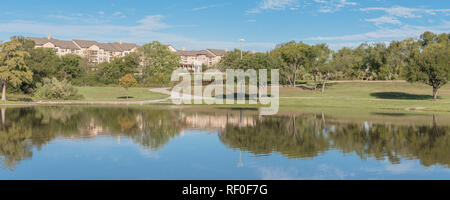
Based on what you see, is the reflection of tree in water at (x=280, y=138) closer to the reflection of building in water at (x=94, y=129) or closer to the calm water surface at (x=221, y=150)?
the calm water surface at (x=221, y=150)

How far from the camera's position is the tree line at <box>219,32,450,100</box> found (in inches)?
2186

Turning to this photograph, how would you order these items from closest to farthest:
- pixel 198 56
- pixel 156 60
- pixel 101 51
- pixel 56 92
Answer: pixel 56 92
pixel 156 60
pixel 101 51
pixel 198 56

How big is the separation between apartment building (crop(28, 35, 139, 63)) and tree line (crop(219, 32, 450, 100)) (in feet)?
199

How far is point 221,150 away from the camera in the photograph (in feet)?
65.7

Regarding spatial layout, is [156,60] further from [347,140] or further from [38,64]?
[347,140]

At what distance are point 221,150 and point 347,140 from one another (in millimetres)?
8030

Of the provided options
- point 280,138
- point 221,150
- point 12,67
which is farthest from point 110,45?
point 221,150

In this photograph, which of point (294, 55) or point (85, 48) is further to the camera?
point (85, 48)

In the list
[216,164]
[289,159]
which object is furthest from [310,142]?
[216,164]

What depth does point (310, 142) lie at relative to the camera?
881 inches

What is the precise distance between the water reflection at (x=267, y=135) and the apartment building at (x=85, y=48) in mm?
125290

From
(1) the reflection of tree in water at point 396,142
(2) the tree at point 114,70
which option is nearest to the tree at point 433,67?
(1) the reflection of tree in water at point 396,142
